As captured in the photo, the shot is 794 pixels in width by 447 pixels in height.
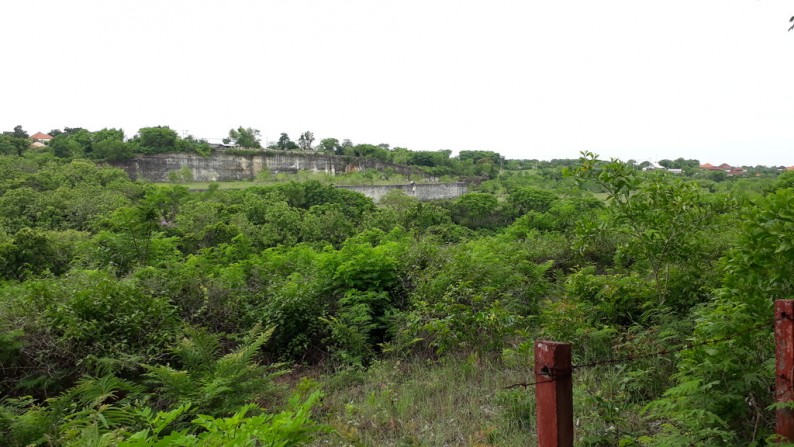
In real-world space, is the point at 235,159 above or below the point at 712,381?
above

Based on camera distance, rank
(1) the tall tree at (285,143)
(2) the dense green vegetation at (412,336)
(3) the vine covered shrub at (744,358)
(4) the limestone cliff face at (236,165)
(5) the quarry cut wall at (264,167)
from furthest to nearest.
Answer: (1) the tall tree at (285,143) < (4) the limestone cliff face at (236,165) < (5) the quarry cut wall at (264,167) < (2) the dense green vegetation at (412,336) < (3) the vine covered shrub at (744,358)

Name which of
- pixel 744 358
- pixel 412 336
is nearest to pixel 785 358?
pixel 744 358

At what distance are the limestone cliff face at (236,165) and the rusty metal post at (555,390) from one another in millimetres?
53830

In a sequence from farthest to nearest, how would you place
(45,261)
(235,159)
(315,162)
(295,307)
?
(315,162) < (235,159) < (45,261) < (295,307)

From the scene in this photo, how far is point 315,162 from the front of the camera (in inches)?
2461

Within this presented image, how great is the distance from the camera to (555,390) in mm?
2045

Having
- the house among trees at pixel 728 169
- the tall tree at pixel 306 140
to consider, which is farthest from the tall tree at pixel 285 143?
the house among trees at pixel 728 169

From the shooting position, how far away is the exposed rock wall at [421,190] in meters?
46.4

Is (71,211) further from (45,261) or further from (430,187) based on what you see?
(430,187)

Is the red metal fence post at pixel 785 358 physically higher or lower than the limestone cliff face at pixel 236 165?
lower

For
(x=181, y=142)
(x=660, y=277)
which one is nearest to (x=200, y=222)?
(x=660, y=277)

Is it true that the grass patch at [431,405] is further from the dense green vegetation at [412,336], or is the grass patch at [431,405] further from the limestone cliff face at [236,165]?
the limestone cliff face at [236,165]

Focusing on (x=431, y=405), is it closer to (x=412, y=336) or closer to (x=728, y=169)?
(x=412, y=336)

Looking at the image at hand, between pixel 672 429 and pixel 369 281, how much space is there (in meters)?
4.50
